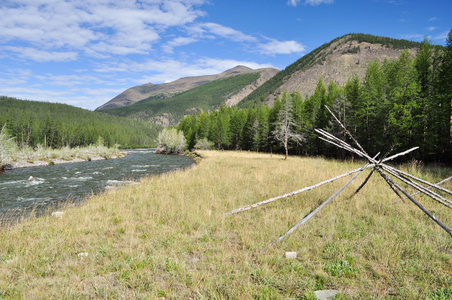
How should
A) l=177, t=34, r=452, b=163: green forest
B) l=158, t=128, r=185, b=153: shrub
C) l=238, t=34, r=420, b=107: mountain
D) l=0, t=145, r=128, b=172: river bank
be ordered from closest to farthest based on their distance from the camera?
l=177, t=34, r=452, b=163: green forest, l=0, t=145, r=128, b=172: river bank, l=158, t=128, r=185, b=153: shrub, l=238, t=34, r=420, b=107: mountain

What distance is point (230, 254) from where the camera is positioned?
473 centimetres

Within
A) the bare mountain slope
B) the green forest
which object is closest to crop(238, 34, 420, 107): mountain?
the bare mountain slope

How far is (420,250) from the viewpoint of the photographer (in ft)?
14.9

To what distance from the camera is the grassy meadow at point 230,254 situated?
140 inches

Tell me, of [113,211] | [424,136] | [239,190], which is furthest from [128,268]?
[424,136]

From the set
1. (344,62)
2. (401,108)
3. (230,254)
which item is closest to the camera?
(230,254)

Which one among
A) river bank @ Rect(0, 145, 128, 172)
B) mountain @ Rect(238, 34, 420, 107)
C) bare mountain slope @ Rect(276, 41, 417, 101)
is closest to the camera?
river bank @ Rect(0, 145, 128, 172)

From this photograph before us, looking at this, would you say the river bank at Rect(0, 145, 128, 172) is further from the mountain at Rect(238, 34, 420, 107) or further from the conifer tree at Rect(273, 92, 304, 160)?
the mountain at Rect(238, 34, 420, 107)

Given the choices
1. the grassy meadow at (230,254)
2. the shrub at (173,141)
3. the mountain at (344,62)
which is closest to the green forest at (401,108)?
the grassy meadow at (230,254)

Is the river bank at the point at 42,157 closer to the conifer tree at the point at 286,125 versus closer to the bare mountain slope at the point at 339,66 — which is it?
the conifer tree at the point at 286,125

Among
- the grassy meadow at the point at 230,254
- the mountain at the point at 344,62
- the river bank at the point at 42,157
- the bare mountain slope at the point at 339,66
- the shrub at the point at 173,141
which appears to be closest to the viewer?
the grassy meadow at the point at 230,254

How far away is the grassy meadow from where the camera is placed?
3.55 meters

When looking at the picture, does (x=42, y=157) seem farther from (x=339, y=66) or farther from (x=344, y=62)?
(x=344, y=62)

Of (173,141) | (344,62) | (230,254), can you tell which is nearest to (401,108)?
(230,254)
